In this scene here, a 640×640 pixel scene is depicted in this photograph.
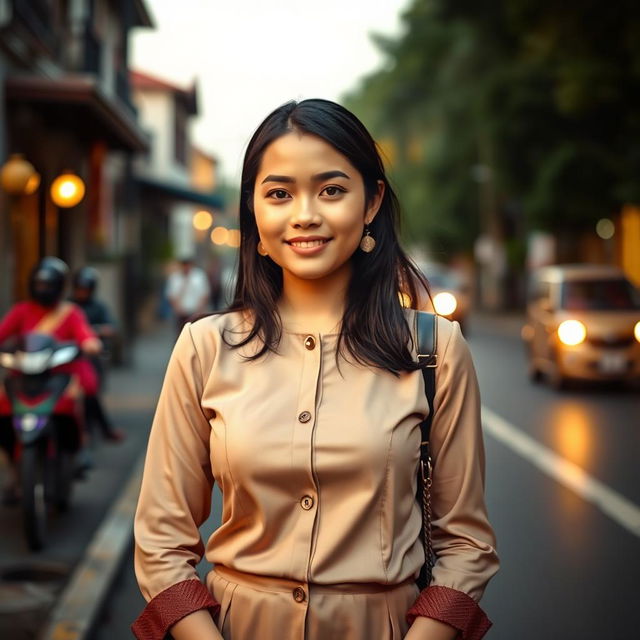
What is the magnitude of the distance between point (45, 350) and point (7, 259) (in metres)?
8.58

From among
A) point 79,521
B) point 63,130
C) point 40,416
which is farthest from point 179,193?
point 40,416

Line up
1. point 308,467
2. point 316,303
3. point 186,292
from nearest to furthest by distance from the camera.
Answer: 1. point 308,467
2. point 316,303
3. point 186,292

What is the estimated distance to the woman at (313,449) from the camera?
2.30 m

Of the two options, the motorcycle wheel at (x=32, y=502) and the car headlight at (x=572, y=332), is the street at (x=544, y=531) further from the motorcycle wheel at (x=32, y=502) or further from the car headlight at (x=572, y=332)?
the car headlight at (x=572, y=332)

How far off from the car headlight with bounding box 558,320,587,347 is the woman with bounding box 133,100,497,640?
45.1ft

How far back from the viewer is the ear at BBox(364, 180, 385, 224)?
252 cm

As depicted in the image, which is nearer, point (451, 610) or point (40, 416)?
point (451, 610)

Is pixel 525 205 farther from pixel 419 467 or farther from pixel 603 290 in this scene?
pixel 419 467

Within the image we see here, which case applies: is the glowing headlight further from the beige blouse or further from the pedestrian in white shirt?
the beige blouse

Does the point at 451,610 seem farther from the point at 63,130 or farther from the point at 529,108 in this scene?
the point at 529,108

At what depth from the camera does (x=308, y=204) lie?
93.6 inches

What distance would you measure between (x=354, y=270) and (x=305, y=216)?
235 millimetres

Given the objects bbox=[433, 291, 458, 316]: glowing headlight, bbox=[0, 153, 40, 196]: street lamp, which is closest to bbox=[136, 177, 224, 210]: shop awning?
bbox=[433, 291, 458, 316]: glowing headlight

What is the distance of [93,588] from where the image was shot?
223 inches
